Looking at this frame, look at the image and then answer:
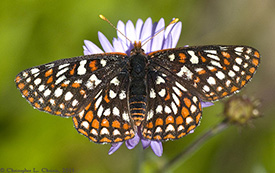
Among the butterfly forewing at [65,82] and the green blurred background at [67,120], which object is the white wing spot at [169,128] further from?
the green blurred background at [67,120]

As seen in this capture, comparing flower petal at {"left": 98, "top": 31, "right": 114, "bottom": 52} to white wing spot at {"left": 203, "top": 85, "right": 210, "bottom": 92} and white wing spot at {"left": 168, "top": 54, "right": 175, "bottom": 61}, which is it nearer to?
white wing spot at {"left": 168, "top": 54, "right": 175, "bottom": 61}

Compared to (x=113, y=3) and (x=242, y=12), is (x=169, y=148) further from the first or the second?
(x=242, y=12)

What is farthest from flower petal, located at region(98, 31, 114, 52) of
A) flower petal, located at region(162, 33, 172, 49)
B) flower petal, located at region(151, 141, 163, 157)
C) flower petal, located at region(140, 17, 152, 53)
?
flower petal, located at region(151, 141, 163, 157)

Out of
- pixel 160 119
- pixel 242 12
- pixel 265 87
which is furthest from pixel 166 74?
pixel 242 12

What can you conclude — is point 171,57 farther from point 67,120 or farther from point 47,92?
point 67,120

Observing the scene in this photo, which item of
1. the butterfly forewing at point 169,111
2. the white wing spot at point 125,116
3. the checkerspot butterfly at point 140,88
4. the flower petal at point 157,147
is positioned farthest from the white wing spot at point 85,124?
the flower petal at point 157,147

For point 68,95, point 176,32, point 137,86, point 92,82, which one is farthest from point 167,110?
point 176,32
